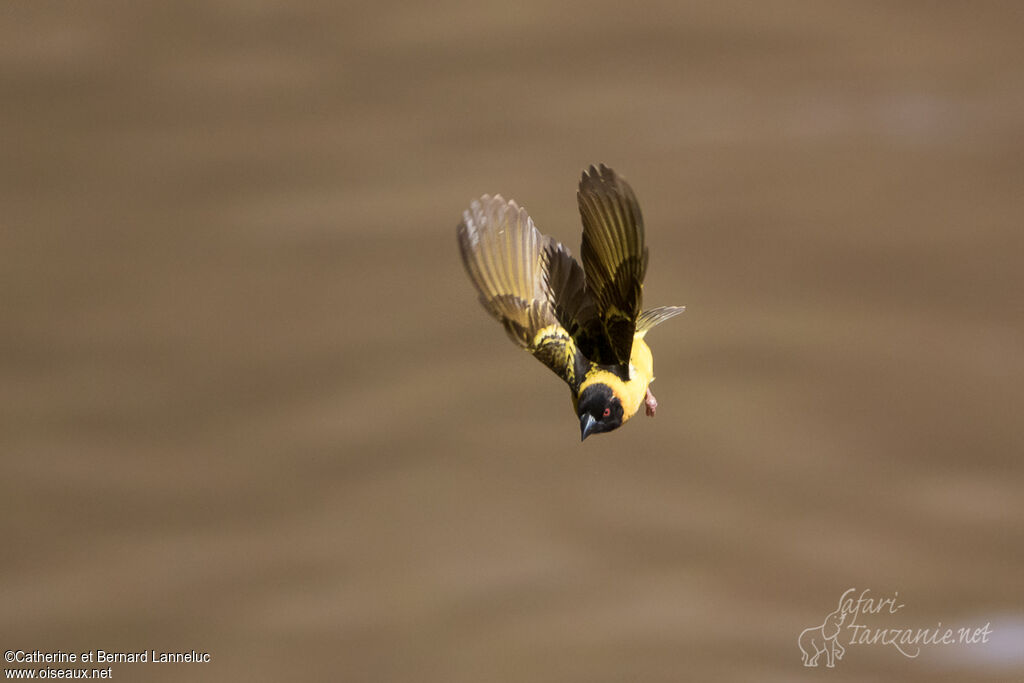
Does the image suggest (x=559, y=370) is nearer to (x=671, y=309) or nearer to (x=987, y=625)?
(x=671, y=309)

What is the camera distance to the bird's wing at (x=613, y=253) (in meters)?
0.19

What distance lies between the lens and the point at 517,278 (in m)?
0.27

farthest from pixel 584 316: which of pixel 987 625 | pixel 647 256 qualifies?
pixel 987 625

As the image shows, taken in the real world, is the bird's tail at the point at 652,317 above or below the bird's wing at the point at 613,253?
above

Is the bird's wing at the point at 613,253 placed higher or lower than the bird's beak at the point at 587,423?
higher

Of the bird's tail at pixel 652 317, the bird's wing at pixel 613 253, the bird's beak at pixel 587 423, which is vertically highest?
the bird's tail at pixel 652 317

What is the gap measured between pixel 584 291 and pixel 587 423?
0.03 m

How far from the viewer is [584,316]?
8.5 inches

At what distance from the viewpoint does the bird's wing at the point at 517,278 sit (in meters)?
0.24

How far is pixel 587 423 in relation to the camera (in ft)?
0.72

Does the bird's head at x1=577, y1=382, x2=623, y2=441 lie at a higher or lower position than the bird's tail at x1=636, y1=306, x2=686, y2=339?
lower

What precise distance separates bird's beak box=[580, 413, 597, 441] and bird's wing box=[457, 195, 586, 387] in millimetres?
16

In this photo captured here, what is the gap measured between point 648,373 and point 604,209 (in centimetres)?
6

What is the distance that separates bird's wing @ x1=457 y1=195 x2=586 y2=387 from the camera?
0.24 meters
